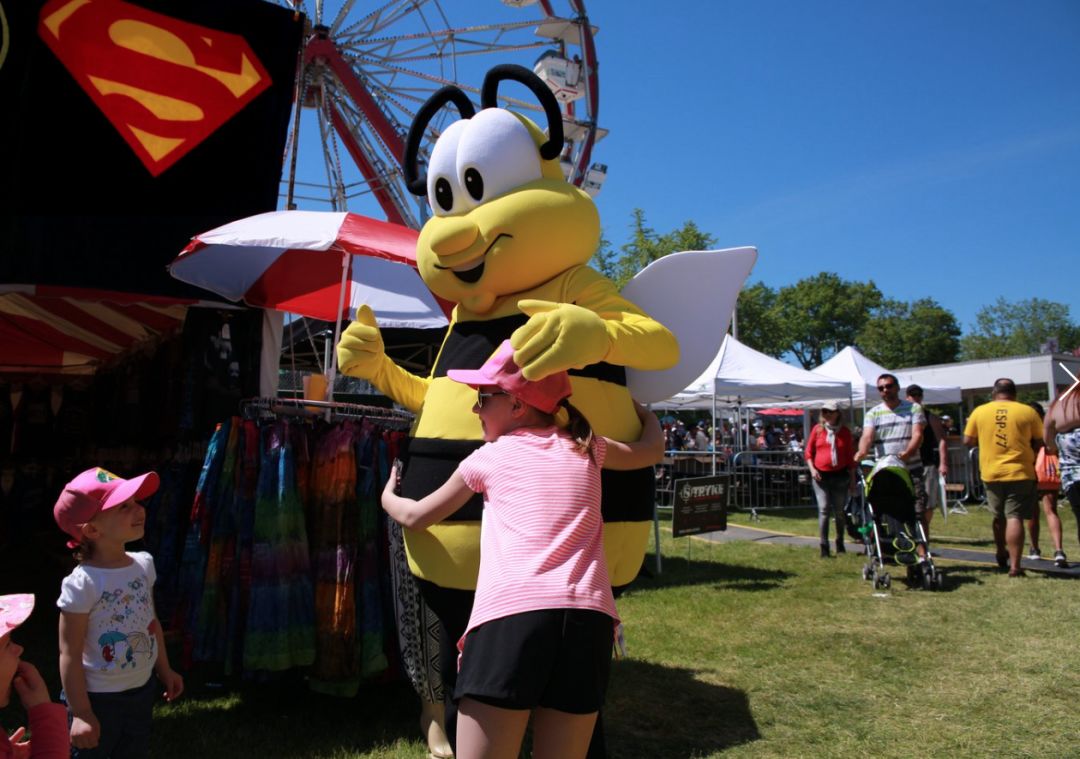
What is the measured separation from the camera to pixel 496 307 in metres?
2.65

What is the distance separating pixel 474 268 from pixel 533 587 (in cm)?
126

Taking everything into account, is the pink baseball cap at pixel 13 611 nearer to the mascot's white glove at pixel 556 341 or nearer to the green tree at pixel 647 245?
the mascot's white glove at pixel 556 341

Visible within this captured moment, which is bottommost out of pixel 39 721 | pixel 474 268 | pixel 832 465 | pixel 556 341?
pixel 39 721

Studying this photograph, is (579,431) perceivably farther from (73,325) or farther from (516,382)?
(73,325)

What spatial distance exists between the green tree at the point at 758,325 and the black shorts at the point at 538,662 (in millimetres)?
39010

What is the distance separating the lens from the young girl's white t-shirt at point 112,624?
85.4 inches

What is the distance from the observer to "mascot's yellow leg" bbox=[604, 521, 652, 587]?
2.39 meters

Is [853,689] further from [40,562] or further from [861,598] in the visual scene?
[40,562]

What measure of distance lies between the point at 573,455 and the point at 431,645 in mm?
1449

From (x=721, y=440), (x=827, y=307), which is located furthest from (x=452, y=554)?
(x=827, y=307)

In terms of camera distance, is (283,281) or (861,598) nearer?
(283,281)

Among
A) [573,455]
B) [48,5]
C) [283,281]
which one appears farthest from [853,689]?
[48,5]

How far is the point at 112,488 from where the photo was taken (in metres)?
2.28

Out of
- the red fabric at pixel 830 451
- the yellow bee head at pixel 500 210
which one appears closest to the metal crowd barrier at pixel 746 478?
the red fabric at pixel 830 451
